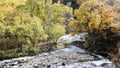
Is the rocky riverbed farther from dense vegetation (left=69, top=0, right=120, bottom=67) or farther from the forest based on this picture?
the forest

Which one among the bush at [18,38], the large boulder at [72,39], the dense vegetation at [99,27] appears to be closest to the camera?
the dense vegetation at [99,27]

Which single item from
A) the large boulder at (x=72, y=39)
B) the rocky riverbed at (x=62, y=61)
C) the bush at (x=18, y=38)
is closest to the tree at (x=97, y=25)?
the rocky riverbed at (x=62, y=61)

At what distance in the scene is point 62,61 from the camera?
35156 mm

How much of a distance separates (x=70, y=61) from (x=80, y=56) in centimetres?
294

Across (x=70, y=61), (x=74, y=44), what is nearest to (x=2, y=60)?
(x=70, y=61)

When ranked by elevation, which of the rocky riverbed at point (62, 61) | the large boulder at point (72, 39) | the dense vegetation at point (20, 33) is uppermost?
the dense vegetation at point (20, 33)

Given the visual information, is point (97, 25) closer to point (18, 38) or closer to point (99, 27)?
point (99, 27)

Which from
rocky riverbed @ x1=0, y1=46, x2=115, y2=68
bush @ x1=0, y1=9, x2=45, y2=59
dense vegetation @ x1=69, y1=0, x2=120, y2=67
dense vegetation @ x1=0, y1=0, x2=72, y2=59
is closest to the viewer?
rocky riverbed @ x1=0, y1=46, x2=115, y2=68

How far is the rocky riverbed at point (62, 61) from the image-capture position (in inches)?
1305

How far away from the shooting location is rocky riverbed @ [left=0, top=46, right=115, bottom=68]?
109ft

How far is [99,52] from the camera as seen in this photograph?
129ft

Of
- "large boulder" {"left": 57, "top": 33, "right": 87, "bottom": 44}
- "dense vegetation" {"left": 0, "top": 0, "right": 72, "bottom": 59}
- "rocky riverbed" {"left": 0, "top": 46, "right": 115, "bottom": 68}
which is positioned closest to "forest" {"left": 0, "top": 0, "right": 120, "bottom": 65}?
"dense vegetation" {"left": 0, "top": 0, "right": 72, "bottom": 59}

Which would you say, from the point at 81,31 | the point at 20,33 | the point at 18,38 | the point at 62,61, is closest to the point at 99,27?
the point at 81,31

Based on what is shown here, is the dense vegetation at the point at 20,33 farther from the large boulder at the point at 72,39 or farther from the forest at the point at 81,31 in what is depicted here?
the large boulder at the point at 72,39
